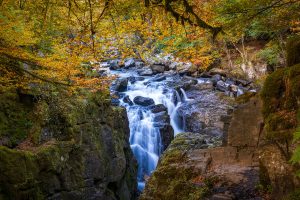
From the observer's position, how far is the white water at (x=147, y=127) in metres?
16.6

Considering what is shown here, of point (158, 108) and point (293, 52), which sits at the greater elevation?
point (293, 52)

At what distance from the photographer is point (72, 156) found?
11.2 m

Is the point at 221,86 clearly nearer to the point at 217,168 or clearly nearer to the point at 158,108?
the point at 158,108


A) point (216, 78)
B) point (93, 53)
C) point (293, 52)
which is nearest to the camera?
point (293, 52)

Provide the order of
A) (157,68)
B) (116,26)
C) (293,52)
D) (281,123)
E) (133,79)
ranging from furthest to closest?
(157,68), (133,79), (116,26), (293,52), (281,123)

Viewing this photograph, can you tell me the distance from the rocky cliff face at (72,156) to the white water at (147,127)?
1296 mm

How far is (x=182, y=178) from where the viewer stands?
285 inches

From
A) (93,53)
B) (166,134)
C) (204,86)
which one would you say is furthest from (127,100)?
(93,53)

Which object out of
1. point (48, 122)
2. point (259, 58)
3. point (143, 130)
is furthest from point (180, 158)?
point (259, 58)

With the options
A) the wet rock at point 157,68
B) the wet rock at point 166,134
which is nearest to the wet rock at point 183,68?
the wet rock at point 157,68

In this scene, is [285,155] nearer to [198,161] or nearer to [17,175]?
[198,161]

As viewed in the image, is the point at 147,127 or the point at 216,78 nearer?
the point at 147,127

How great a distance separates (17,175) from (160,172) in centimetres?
412

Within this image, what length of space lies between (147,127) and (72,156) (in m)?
6.82
